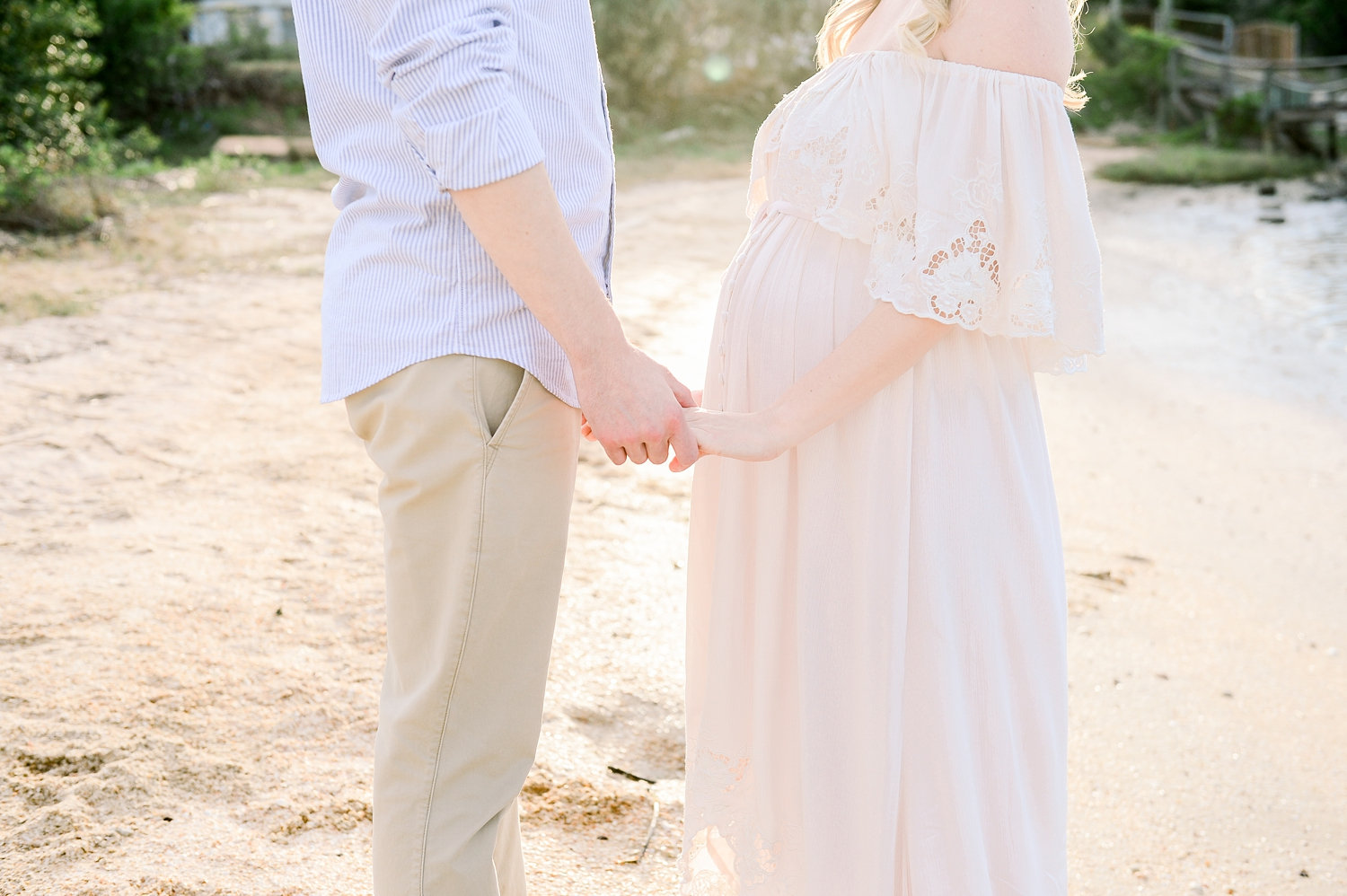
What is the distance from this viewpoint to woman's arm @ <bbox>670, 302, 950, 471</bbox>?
1398 millimetres

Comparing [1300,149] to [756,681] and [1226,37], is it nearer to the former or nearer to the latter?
[1226,37]

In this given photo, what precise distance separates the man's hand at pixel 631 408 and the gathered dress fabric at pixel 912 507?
26 cm

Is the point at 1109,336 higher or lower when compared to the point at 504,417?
lower

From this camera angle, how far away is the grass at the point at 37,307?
5.28 metres

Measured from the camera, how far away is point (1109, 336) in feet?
25.2

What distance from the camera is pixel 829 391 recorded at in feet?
4.71

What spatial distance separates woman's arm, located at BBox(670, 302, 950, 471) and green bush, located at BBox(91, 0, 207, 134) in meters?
16.1

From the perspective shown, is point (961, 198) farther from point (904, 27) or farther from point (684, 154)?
point (684, 154)

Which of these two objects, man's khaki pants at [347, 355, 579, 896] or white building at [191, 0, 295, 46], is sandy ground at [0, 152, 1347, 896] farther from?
Answer: white building at [191, 0, 295, 46]

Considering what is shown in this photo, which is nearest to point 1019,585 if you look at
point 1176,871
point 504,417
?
point 504,417

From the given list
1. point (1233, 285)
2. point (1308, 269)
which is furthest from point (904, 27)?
point (1308, 269)

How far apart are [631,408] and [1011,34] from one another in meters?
0.68

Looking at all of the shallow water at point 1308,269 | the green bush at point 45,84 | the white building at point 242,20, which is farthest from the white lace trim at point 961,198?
the white building at point 242,20

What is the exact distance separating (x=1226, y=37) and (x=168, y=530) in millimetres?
29431
